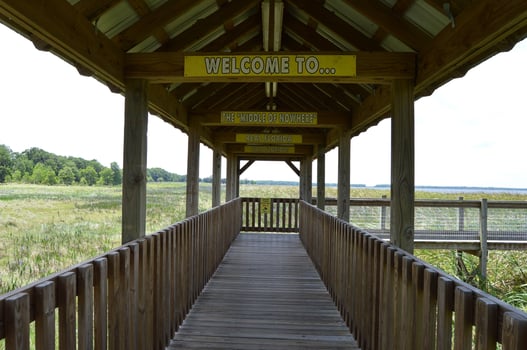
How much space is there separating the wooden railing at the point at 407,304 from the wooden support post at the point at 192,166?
330cm

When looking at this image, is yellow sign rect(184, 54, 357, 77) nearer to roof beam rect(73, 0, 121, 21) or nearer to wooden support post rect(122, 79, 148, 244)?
wooden support post rect(122, 79, 148, 244)

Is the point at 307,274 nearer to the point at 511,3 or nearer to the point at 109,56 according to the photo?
the point at 109,56

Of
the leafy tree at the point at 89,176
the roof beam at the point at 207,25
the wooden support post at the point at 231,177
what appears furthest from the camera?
the leafy tree at the point at 89,176

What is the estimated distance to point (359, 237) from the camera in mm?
3674

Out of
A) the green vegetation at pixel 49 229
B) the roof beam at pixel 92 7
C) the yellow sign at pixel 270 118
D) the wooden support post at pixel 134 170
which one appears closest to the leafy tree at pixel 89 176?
the green vegetation at pixel 49 229

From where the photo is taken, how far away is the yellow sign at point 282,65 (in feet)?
12.4

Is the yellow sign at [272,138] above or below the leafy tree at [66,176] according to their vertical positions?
above

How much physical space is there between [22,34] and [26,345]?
7.42ft

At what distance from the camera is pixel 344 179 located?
7.19 metres

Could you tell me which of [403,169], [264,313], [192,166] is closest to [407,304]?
[403,169]

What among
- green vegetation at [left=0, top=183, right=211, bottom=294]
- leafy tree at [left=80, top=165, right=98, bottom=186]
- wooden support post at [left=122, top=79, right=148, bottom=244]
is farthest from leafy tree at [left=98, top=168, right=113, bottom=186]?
wooden support post at [left=122, top=79, right=148, bottom=244]

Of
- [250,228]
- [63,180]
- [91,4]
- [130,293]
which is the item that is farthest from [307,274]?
[63,180]

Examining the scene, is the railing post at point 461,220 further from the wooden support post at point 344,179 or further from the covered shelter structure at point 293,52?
the covered shelter structure at point 293,52

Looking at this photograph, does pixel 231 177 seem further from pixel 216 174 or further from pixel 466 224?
pixel 466 224
